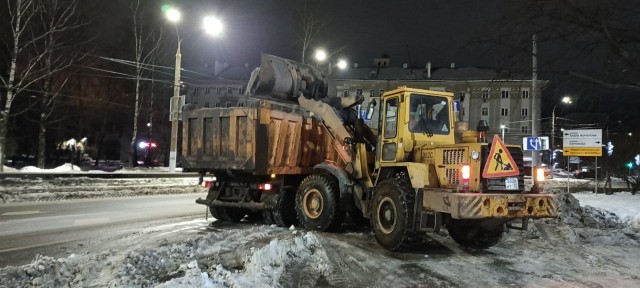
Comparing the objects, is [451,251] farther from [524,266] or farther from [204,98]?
[204,98]

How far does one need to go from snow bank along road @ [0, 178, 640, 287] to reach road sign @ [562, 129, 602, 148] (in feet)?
38.7

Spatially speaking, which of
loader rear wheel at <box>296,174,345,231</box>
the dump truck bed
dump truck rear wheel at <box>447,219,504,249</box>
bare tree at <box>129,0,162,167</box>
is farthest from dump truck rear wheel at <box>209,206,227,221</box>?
bare tree at <box>129,0,162,167</box>

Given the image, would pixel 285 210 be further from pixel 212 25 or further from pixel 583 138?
pixel 583 138

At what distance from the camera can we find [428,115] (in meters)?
9.60

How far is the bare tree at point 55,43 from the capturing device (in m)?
28.0

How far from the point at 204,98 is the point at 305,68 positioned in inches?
2634

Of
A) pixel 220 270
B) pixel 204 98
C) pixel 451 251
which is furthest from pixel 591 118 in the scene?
pixel 220 270

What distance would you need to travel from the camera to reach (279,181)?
11.7 meters

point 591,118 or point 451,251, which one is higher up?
point 591,118

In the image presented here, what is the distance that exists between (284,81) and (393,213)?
4.17 meters

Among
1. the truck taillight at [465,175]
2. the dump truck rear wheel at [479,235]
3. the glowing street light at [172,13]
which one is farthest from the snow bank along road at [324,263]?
the glowing street light at [172,13]

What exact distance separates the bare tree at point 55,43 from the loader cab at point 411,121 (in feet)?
76.2

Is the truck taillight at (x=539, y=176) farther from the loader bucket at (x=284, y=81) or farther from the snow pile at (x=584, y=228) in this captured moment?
the loader bucket at (x=284, y=81)

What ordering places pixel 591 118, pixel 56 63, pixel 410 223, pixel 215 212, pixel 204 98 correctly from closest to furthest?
Result: pixel 410 223 → pixel 215 212 → pixel 56 63 → pixel 591 118 → pixel 204 98
